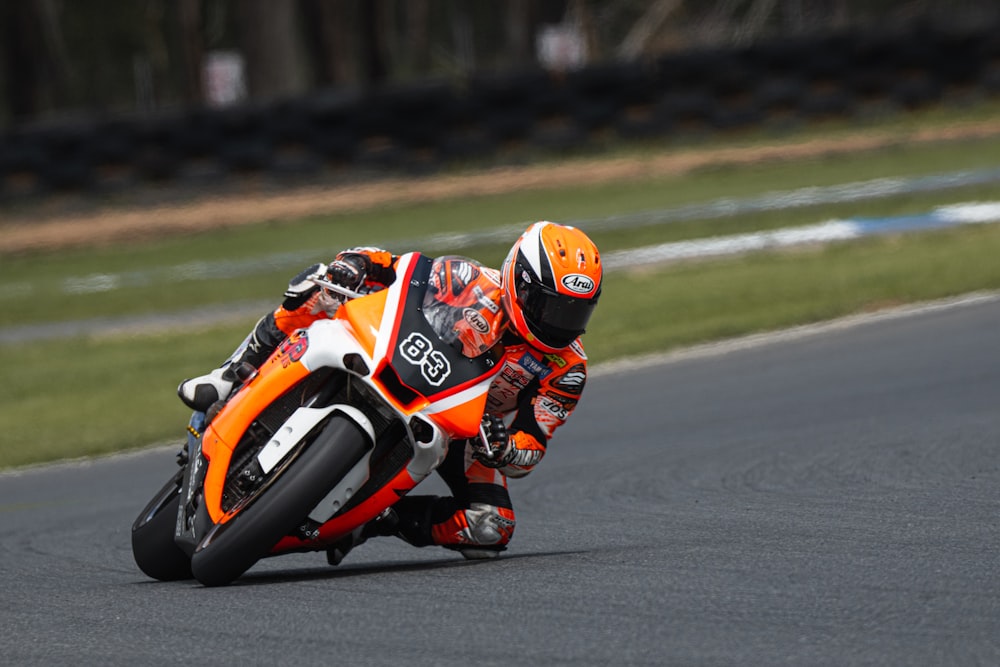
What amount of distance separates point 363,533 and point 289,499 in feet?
2.40

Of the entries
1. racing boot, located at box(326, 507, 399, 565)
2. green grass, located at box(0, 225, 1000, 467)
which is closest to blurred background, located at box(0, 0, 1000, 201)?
green grass, located at box(0, 225, 1000, 467)

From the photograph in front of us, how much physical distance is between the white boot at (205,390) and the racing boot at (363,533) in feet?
2.26

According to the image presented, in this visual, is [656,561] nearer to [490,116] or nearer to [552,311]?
[552,311]

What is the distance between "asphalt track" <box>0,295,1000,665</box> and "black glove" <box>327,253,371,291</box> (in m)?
1.05

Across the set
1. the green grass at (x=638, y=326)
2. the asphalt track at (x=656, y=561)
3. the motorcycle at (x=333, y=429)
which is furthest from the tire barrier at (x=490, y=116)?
the motorcycle at (x=333, y=429)

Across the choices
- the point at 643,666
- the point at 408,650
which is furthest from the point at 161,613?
the point at 643,666

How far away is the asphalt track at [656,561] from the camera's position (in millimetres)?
3953

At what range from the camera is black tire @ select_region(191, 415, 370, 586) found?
4875 mm

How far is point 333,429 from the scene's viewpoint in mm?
4953

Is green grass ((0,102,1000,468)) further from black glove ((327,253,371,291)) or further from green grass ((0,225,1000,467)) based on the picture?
black glove ((327,253,371,291))

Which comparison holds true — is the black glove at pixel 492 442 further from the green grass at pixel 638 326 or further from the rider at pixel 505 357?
the green grass at pixel 638 326

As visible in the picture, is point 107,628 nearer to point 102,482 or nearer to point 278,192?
point 102,482

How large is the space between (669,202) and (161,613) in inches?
576

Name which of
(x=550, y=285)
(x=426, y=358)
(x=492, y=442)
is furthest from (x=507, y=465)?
(x=550, y=285)
